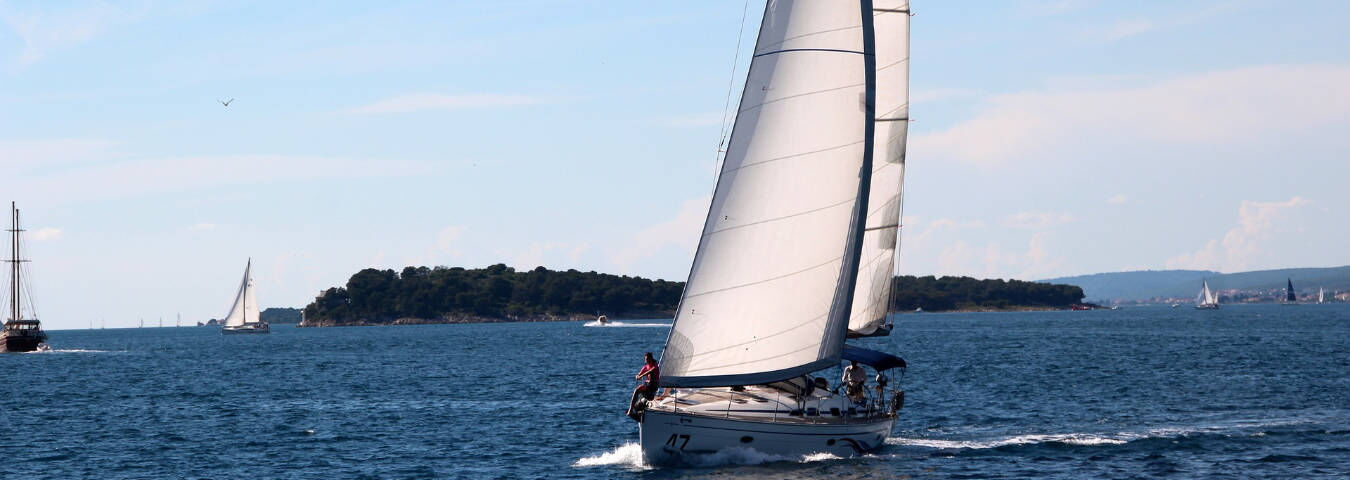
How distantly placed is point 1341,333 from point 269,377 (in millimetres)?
105800

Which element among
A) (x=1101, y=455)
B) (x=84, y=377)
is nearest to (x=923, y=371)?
(x=1101, y=455)

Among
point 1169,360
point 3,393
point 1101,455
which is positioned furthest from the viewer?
point 1169,360

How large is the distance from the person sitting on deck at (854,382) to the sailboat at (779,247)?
2997 mm

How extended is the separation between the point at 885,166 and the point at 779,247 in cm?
791

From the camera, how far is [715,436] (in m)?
35.7

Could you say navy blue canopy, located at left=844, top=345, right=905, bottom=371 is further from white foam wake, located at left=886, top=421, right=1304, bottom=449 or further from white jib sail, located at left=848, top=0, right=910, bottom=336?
white foam wake, located at left=886, top=421, right=1304, bottom=449

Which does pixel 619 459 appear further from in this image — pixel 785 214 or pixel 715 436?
pixel 785 214

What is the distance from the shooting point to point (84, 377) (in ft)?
327

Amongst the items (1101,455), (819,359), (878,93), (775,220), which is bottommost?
(1101,455)

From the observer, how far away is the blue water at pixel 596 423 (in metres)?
40.3

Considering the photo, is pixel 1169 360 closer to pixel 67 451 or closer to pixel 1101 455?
pixel 1101 455

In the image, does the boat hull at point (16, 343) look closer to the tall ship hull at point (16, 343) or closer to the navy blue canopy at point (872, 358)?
the tall ship hull at point (16, 343)

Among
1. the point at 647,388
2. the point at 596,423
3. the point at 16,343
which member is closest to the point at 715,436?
the point at 647,388

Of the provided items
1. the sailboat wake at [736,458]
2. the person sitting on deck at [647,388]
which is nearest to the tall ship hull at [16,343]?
the sailboat wake at [736,458]
